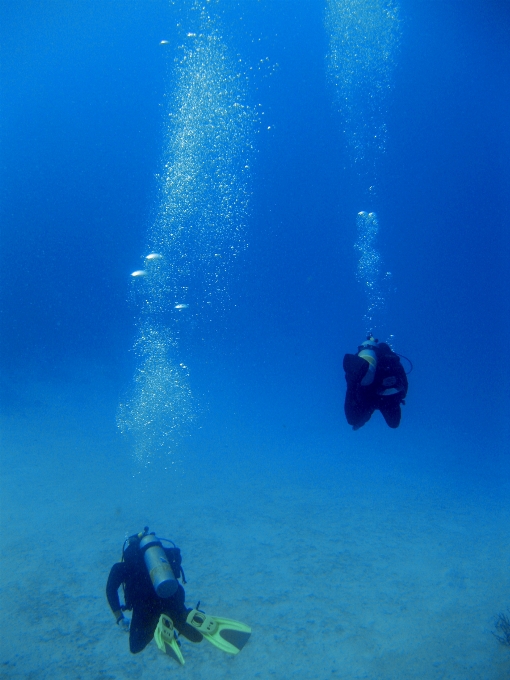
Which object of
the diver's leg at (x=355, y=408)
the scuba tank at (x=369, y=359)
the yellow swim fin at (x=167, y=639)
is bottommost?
the yellow swim fin at (x=167, y=639)

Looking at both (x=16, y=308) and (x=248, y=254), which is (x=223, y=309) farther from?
(x=16, y=308)

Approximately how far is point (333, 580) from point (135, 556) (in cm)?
443

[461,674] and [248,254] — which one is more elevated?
[248,254]

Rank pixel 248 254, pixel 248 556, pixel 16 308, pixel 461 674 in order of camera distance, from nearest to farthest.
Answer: pixel 461 674
pixel 248 556
pixel 16 308
pixel 248 254

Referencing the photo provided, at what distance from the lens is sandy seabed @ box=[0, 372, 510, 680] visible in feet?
16.6

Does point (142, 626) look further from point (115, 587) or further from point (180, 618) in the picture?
point (115, 587)

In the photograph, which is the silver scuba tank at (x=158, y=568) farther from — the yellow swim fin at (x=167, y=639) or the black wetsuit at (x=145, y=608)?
the yellow swim fin at (x=167, y=639)

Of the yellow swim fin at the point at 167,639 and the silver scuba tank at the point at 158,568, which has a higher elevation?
the silver scuba tank at the point at 158,568

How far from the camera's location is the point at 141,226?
49406mm

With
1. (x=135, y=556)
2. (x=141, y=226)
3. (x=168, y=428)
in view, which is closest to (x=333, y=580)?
(x=135, y=556)

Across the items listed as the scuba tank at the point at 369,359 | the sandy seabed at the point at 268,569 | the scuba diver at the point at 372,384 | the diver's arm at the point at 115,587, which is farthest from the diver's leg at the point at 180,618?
the scuba tank at the point at 369,359

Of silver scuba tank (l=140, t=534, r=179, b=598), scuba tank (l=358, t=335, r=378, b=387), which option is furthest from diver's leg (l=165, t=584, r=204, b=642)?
scuba tank (l=358, t=335, r=378, b=387)

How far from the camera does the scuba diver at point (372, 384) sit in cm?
426

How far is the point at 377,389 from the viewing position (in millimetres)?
4422
